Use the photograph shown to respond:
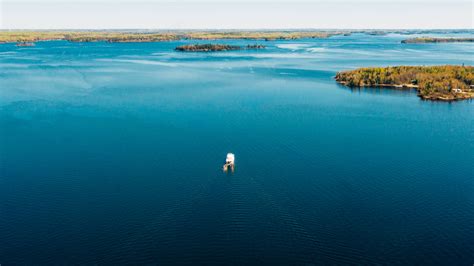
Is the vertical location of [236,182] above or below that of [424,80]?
below

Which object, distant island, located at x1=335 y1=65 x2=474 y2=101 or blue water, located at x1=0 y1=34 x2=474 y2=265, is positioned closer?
blue water, located at x1=0 y1=34 x2=474 y2=265

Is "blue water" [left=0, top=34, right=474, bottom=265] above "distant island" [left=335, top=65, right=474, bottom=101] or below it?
below

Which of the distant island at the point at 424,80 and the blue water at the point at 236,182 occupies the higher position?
the distant island at the point at 424,80

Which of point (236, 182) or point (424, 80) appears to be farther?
point (424, 80)

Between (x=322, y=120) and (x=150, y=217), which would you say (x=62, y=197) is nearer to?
(x=150, y=217)
